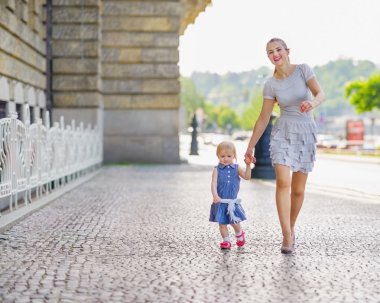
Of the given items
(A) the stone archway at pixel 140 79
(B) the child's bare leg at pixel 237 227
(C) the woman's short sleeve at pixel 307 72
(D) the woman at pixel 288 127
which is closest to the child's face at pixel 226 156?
(D) the woman at pixel 288 127

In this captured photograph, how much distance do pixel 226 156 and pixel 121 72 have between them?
1872 centimetres

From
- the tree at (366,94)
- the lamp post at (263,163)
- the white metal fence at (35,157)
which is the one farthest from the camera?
the tree at (366,94)

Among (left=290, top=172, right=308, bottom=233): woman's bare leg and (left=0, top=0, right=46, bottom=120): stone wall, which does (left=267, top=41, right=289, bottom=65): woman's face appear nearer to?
(left=290, top=172, right=308, bottom=233): woman's bare leg

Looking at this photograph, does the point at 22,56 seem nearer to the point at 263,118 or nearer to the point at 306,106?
the point at 263,118

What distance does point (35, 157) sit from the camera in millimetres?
13258

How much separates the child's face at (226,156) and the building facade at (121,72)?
16.2m

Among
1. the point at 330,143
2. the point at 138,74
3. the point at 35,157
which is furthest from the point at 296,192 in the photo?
the point at 330,143

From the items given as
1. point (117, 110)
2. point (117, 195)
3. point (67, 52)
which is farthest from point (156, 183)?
point (117, 110)

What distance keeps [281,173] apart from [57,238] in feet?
8.09

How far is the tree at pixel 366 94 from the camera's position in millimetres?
65250

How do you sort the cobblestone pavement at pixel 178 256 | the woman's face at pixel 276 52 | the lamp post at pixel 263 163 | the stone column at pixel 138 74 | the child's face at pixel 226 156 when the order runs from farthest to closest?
the stone column at pixel 138 74 < the lamp post at pixel 263 163 < the child's face at pixel 226 156 < the woman's face at pixel 276 52 < the cobblestone pavement at pixel 178 256

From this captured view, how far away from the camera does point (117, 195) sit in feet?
48.3

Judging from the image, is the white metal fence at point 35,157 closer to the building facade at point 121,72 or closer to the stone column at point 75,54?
the stone column at point 75,54

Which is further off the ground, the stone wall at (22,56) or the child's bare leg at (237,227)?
the stone wall at (22,56)
